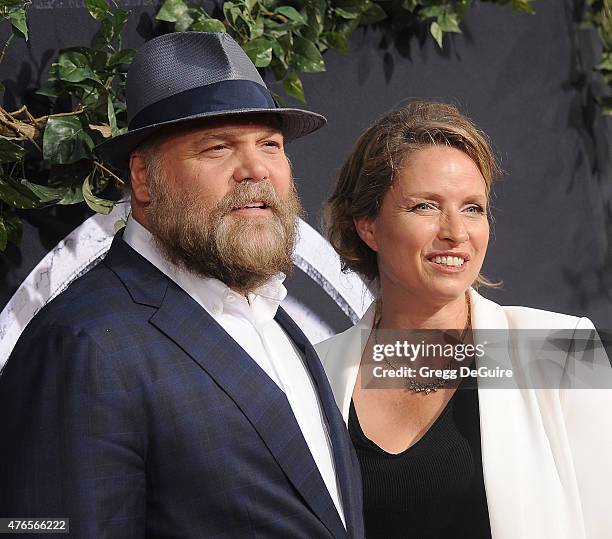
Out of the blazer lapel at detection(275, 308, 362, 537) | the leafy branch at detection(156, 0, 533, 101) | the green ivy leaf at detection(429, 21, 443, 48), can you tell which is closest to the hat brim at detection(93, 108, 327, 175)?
the blazer lapel at detection(275, 308, 362, 537)

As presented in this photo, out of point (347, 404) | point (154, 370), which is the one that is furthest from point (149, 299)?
point (347, 404)

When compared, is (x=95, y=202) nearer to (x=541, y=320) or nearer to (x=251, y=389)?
(x=251, y=389)

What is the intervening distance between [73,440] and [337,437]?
47 centimetres

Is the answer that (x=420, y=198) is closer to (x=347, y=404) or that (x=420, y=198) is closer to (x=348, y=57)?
(x=347, y=404)

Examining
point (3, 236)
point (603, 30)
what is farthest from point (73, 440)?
point (603, 30)

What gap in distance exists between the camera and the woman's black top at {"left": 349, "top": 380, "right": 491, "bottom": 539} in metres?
1.73

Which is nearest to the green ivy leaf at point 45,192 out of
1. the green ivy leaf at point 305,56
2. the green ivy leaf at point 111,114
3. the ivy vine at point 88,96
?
the ivy vine at point 88,96

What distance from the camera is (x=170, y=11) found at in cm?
201

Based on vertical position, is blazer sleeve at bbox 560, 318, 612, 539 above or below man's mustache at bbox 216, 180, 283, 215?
below

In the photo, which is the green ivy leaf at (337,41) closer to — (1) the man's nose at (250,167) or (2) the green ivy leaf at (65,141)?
(2) the green ivy leaf at (65,141)

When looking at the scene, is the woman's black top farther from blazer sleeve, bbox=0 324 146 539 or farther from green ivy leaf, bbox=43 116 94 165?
green ivy leaf, bbox=43 116 94 165

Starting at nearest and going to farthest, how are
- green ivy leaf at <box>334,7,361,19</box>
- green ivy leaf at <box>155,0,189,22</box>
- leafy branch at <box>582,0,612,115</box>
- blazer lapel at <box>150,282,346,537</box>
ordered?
blazer lapel at <box>150,282,346,537</box>
green ivy leaf at <box>155,0,189,22</box>
green ivy leaf at <box>334,7,361,19</box>
leafy branch at <box>582,0,612,115</box>

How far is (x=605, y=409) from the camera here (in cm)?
174

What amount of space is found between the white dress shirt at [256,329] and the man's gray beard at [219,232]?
17mm
